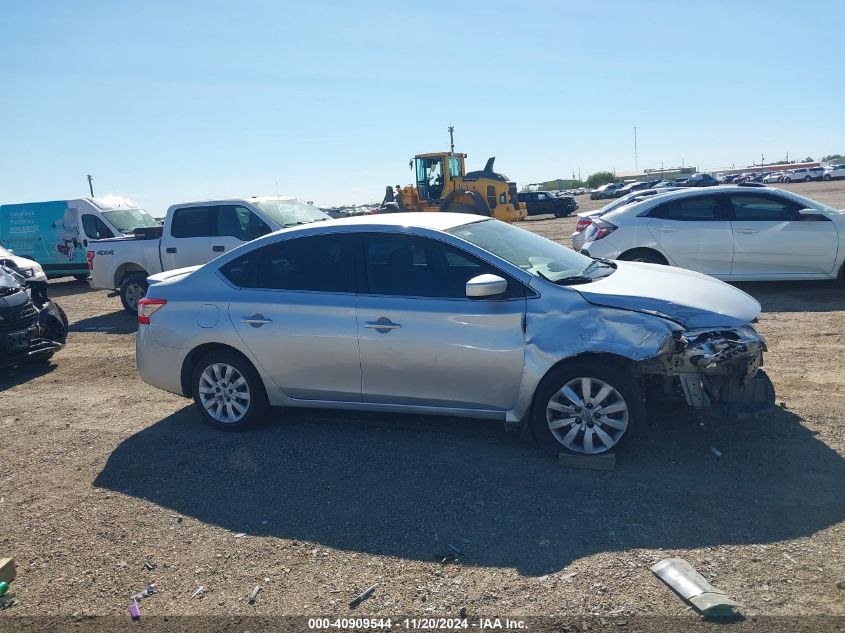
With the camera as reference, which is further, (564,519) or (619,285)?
(619,285)

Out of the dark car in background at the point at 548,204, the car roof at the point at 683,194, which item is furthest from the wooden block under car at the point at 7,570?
the dark car in background at the point at 548,204

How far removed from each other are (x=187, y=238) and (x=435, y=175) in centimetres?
1775

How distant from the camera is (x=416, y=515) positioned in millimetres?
4523

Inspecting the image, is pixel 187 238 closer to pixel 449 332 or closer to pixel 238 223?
pixel 238 223

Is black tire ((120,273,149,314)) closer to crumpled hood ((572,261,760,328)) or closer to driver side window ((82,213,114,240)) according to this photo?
driver side window ((82,213,114,240))

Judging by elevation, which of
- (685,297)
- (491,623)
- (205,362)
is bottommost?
(491,623)

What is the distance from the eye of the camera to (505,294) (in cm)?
517

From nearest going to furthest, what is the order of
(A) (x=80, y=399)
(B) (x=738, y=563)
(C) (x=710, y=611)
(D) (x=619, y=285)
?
(C) (x=710, y=611)
(B) (x=738, y=563)
(D) (x=619, y=285)
(A) (x=80, y=399)

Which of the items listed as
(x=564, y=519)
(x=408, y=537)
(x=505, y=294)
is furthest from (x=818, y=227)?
(x=408, y=537)

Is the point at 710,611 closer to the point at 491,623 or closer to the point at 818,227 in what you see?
the point at 491,623

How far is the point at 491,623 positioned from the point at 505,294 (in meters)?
2.40

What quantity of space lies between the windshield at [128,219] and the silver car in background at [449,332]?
13.1 metres

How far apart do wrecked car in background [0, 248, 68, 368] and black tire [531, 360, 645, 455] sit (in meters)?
6.72

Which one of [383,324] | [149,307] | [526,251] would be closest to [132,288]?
[149,307]
